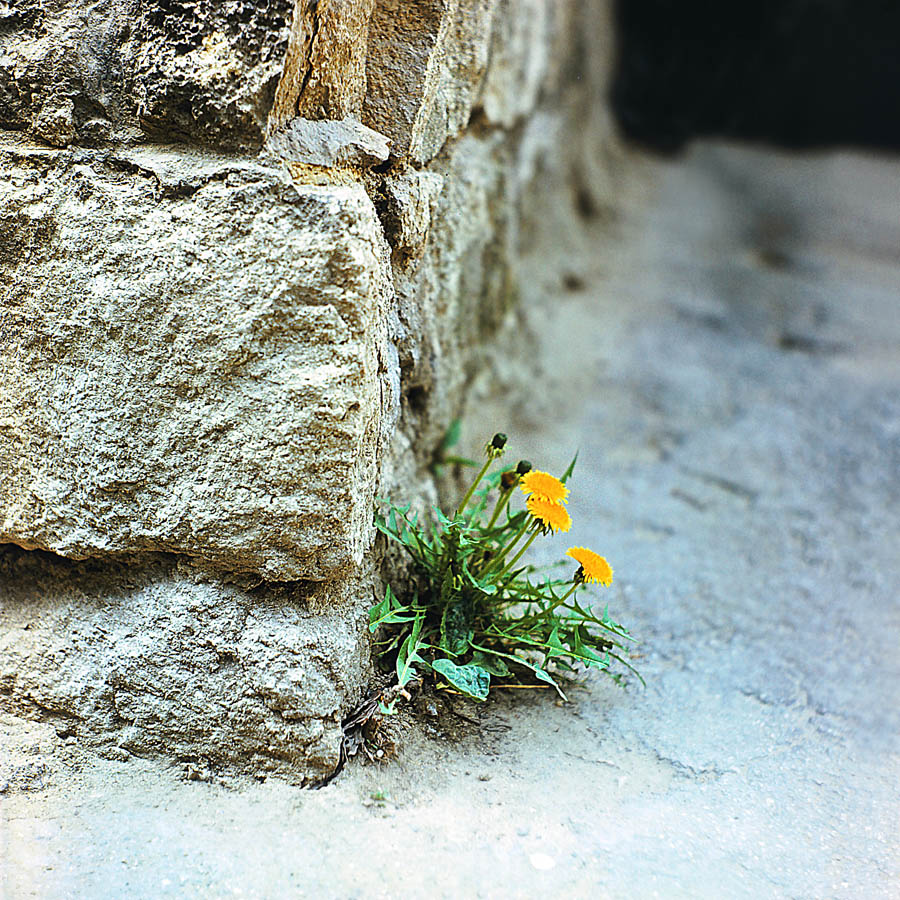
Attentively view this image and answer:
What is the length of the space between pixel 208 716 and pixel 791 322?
8.75ft

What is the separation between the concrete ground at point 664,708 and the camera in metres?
1.19

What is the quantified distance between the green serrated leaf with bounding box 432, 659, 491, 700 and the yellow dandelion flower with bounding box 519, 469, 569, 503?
307 millimetres

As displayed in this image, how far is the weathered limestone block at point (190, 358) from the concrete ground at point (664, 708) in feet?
1.24

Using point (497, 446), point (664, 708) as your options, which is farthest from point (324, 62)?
point (664, 708)

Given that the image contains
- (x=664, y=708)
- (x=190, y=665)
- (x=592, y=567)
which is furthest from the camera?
(x=664, y=708)

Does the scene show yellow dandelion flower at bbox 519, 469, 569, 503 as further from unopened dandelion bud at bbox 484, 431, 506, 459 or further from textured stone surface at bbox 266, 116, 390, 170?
textured stone surface at bbox 266, 116, 390, 170

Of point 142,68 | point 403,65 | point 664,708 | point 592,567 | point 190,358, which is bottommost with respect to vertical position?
point 664,708

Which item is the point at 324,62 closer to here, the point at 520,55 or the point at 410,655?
the point at 410,655

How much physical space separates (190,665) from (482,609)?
0.50 m

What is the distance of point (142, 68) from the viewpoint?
1216mm

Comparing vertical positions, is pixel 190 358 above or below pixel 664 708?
above

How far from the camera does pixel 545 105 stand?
2.87m

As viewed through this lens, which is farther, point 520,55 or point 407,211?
point 520,55

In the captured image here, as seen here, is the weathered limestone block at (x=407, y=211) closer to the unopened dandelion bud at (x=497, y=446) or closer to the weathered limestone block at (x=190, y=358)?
the weathered limestone block at (x=190, y=358)
